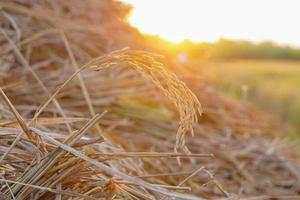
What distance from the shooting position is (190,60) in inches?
113

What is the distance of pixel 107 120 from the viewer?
1.70m

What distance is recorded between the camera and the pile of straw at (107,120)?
96 centimetres

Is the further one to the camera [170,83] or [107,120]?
[107,120]

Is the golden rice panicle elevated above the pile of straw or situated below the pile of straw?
above

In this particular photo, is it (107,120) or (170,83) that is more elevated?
(170,83)

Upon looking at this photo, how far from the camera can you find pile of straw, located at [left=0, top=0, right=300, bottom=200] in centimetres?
96

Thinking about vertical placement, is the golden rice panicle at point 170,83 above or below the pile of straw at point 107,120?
above

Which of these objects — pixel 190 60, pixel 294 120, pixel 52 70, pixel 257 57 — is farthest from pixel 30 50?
pixel 257 57

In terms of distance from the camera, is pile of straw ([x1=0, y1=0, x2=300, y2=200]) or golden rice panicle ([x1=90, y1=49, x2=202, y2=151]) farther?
pile of straw ([x1=0, y1=0, x2=300, y2=200])

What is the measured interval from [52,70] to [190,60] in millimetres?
1153

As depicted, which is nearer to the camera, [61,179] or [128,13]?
[61,179]

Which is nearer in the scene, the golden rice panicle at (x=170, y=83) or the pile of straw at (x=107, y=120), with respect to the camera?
the golden rice panicle at (x=170, y=83)

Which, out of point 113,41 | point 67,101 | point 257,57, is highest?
point 113,41

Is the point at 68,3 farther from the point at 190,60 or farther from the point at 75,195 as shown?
the point at 75,195
